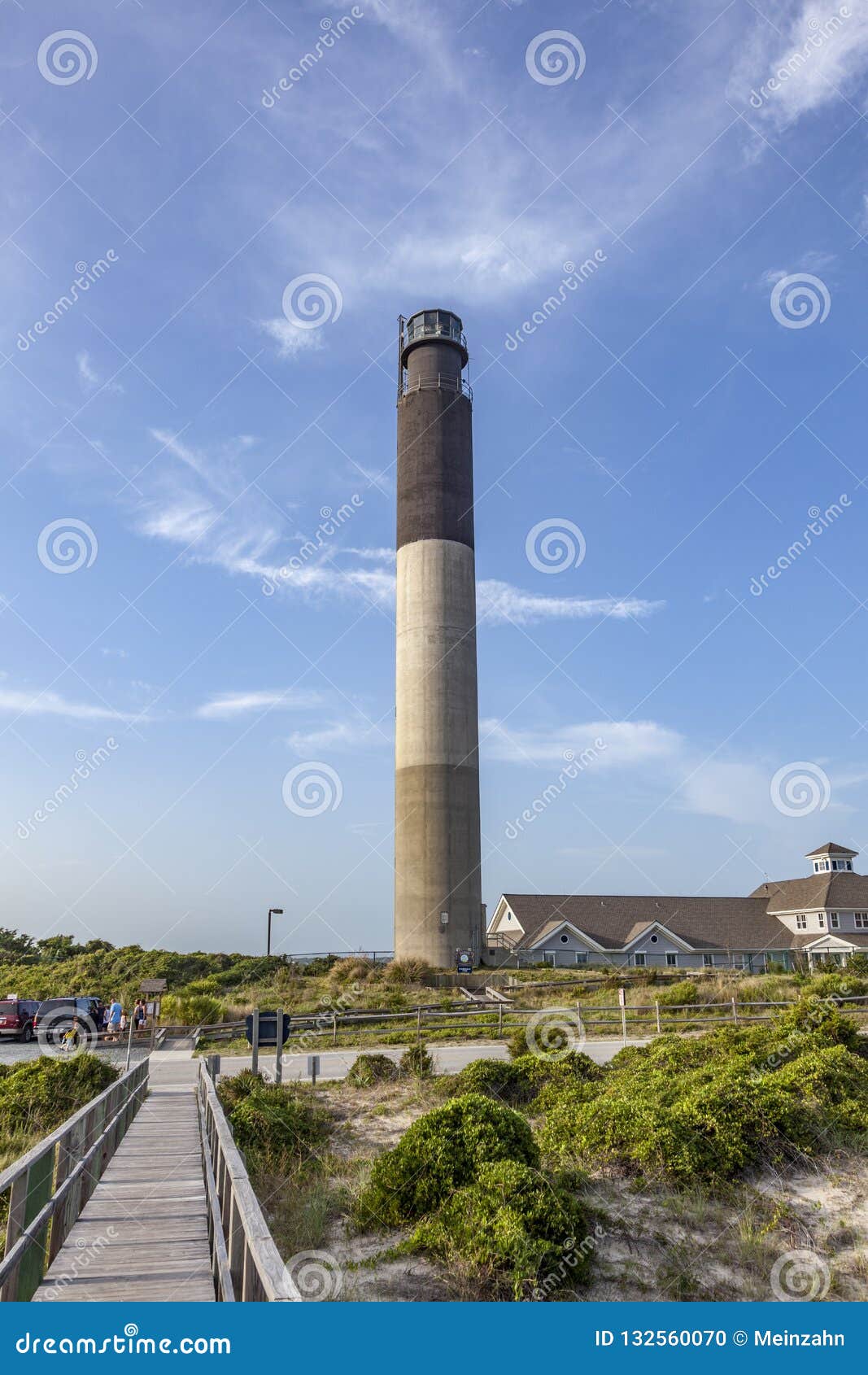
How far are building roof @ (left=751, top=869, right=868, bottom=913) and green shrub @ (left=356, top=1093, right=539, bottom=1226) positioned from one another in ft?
175

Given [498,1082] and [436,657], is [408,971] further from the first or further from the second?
[498,1082]

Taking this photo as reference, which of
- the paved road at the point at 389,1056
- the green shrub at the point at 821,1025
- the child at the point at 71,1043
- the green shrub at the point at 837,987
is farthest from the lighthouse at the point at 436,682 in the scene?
the green shrub at the point at 821,1025

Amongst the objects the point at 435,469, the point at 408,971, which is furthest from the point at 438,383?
the point at 408,971

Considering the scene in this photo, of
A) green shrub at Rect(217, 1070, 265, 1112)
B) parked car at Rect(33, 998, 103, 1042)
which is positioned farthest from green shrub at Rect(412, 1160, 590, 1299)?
parked car at Rect(33, 998, 103, 1042)

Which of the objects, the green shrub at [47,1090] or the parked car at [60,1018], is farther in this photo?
the parked car at [60,1018]

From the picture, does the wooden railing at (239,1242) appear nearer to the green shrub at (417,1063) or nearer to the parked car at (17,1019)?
the green shrub at (417,1063)

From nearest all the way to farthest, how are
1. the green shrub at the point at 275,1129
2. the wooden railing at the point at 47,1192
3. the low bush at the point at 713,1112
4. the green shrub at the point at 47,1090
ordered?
the wooden railing at the point at 47,1192, the low bush at the point at 713,1112, the green shrub at the point at 275,1129, the green shrub at the point at 47,1090

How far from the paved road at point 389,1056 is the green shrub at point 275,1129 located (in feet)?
16.4

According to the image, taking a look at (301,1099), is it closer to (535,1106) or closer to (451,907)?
(535,1106)

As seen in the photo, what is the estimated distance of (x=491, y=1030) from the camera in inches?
1199

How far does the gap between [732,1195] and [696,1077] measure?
415 centimetres

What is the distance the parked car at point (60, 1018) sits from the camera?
32.0 m

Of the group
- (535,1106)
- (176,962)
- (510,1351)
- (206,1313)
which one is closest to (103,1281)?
(206,1313)

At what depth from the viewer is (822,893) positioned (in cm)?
6044
